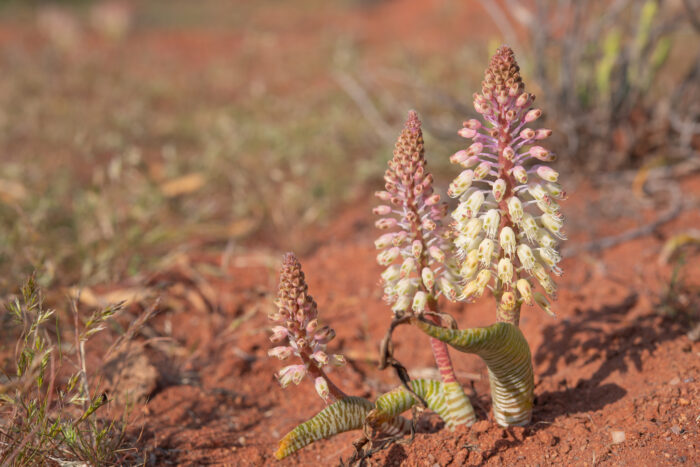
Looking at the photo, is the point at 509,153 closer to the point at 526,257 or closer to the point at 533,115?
the point at 533,115

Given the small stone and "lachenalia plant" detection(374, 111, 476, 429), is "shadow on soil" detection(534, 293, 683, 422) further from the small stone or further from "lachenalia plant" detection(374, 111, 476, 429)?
"lachenalia plant" detection(374, 111, 476, 429)

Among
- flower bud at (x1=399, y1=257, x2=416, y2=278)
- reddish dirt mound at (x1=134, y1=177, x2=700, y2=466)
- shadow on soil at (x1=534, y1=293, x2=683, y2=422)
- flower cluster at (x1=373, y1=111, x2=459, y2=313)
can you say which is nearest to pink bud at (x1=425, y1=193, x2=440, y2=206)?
flower cluster at (x1=373, y1=111, x2=459, y2=313)

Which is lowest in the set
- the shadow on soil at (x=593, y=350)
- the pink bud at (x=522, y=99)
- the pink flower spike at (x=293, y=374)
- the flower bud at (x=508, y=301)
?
the shadow on soil at (x=593, y=350)

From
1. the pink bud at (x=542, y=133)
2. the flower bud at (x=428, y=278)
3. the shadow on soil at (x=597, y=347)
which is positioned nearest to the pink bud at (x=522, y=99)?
the pink bud at (x=542, y=133)

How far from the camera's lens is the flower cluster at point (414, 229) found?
2031 mm

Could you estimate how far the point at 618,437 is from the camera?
7.16 ft

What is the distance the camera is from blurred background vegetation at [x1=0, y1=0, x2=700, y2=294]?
4.59m

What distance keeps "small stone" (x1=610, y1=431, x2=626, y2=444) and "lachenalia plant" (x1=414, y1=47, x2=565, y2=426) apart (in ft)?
1.06

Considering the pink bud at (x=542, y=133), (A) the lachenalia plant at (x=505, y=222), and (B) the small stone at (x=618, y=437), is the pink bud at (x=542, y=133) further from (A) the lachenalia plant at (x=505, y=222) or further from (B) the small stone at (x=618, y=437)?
(B) the small stone at (x=618, y=437)

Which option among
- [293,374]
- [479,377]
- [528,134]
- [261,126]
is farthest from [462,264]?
[261,126]

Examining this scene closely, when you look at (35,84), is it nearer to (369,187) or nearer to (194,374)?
(369,187)

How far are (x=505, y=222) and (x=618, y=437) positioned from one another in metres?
0.91

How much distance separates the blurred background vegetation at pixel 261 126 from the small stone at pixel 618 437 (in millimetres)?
2413

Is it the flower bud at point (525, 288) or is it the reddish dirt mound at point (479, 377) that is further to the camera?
A: the reddish dirt mound at point (479, 377)
